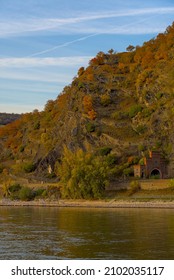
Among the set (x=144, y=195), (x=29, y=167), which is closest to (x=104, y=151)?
(x=29, y=167)

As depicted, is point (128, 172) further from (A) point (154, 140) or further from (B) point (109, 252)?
(B) point (109, 252)

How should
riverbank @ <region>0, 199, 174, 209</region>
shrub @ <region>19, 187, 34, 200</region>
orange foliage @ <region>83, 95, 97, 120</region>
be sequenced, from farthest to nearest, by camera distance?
orange foliage @ <region>83, 95, 97, 120</region>
shrub @ <region>19, 187, 34, 200</region>
riverbank @ <region>0, 199, 174, 209</region>

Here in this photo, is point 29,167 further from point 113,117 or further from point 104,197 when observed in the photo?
point 104,197

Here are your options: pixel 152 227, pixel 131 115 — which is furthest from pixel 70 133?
pixel 152 227

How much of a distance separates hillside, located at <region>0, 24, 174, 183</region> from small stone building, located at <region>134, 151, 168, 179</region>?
1803 mm

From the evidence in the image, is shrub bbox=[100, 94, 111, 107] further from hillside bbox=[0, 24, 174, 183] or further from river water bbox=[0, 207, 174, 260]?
river water bbox=[0, 207, 174, 260]

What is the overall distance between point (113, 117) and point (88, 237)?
8906 centimetres

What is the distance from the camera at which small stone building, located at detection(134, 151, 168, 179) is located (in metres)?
130

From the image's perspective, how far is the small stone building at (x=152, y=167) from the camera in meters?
130

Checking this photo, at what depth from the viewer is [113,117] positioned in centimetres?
14712

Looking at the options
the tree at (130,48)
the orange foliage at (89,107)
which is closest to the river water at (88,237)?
the orange foliage at (89,107)

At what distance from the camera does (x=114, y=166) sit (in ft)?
439

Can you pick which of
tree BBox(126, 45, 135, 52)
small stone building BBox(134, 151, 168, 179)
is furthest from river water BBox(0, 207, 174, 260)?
tree BBox(126, 45, 135, 52)
